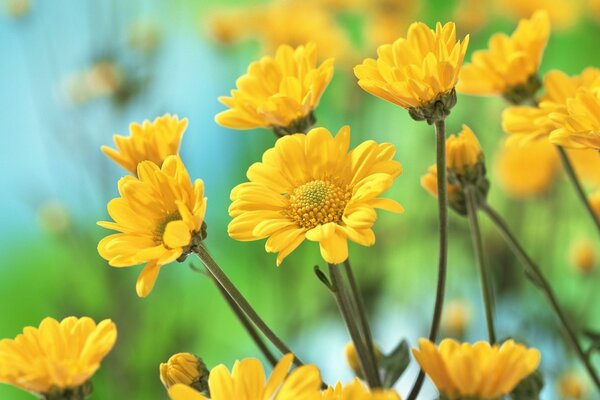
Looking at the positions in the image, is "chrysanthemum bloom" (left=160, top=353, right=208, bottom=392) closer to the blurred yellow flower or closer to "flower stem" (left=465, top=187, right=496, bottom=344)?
"flower stem" (left=465, top=187, right=496, bottom=344)

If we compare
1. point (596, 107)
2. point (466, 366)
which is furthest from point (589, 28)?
point (466, 366)

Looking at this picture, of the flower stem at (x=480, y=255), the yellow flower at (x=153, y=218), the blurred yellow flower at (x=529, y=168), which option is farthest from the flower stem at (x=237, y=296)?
the blurred yellow flower at (x=529, y=168)

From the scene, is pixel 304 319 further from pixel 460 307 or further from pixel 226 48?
pixel 226 48

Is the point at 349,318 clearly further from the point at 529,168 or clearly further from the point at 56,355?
the point at 529,168

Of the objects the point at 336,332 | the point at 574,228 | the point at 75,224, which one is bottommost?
the point at 574,228

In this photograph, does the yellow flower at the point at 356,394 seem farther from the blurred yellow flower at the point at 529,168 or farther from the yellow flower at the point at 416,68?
the blurred yellow flower at the point at 529,168

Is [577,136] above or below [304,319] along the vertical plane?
above
